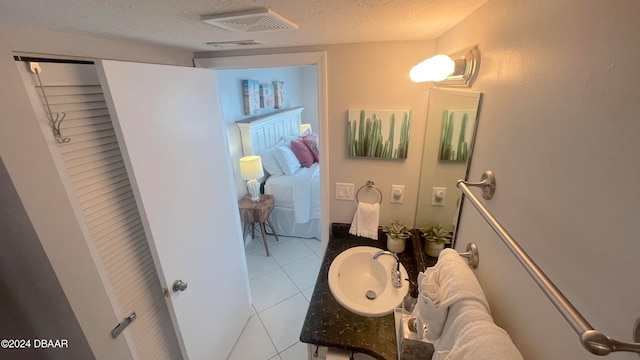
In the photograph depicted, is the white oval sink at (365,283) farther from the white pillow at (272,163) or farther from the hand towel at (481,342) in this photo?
the white pillow at (272,163)

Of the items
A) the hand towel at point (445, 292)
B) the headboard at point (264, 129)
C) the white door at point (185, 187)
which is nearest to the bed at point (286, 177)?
the headboard at point (264, 129)

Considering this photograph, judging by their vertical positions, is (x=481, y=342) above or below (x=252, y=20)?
below

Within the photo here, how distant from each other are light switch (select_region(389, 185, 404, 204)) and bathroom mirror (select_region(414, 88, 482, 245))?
107 millimetres

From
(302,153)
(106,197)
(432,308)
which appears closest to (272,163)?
(302,153)

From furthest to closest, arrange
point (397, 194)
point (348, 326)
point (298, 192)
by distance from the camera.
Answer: point (298, 192) < point (397, 194) < point (348, 326)

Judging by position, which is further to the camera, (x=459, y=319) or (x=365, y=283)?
(x=365, y=283)

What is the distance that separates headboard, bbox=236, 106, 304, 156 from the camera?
288 centimetres

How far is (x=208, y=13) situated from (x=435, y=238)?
54.1 inches

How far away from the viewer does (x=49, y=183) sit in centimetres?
80

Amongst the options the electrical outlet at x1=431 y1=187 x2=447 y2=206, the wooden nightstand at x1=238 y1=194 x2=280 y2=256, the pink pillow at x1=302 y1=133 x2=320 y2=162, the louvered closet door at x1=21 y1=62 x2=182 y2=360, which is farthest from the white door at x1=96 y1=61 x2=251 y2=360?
the pink pillow at x1=302 y1=133 x2=320 y2=162

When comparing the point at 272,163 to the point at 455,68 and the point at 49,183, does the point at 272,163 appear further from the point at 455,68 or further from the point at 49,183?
the point at 455,68

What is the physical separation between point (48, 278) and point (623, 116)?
57.9 inches

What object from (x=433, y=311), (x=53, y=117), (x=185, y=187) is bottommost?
(x=433, y=311)

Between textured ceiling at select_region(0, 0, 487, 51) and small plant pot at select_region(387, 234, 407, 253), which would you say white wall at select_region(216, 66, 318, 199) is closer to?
textured ceiling at select_region(0, 0, 487, 51)
